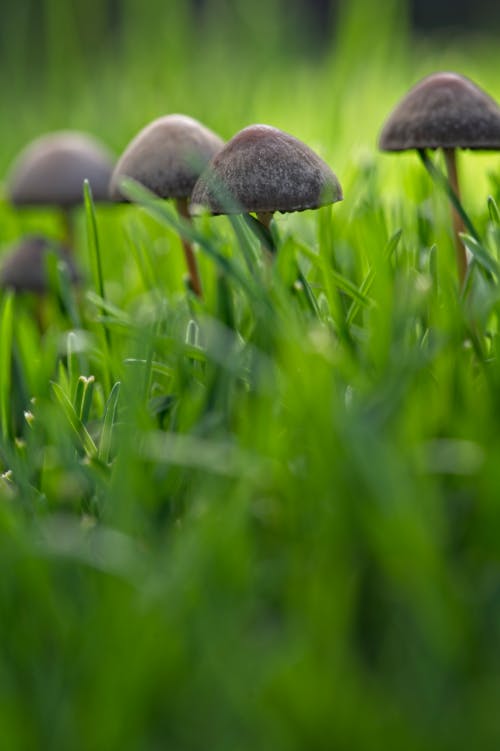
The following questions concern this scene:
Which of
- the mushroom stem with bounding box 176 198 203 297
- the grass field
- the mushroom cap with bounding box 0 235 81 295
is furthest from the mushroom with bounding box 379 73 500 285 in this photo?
the mushroom cap with bounding box 0 235 81 295

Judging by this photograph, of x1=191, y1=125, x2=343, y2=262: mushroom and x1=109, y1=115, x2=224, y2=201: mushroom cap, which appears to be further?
x1=109, y1=115, x2=224, y2=201: mushroom cap

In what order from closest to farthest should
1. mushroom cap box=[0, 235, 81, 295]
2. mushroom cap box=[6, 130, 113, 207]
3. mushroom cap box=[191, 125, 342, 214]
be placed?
mushroom cap box=[191, 125, 342, 214] < mushroom cap box=[0, 235, 81, 295] < mushroom cap box=[6, 130, 113, 207]

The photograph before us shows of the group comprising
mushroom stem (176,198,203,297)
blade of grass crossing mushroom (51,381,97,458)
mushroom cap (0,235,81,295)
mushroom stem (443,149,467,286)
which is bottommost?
mushroom cap (0,235,81,295)

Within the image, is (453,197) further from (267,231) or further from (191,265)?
(191,265)

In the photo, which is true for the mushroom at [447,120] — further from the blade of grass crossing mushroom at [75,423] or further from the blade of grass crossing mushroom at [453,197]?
the blade of grass crossing mushroom at [75,423]

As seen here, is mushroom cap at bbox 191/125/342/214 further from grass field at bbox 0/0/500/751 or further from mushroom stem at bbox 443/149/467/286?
mushroom stem at bbox 443/149/467/286

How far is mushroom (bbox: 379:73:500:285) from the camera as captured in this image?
1422 mm

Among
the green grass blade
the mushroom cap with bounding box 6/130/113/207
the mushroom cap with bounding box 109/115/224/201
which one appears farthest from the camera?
the mushroom cap with bounding box 6/130/113/207

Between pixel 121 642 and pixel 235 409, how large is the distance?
395mm

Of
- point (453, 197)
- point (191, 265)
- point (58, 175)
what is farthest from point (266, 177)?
point (58, 175)

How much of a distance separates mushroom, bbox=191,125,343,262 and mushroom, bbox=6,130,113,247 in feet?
3.80

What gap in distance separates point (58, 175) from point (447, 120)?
1248 mm

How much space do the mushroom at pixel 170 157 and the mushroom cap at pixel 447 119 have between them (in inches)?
12.2

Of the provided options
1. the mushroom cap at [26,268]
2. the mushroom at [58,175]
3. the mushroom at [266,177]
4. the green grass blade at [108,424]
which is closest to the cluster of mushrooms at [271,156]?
the mushroom at [266,177]
